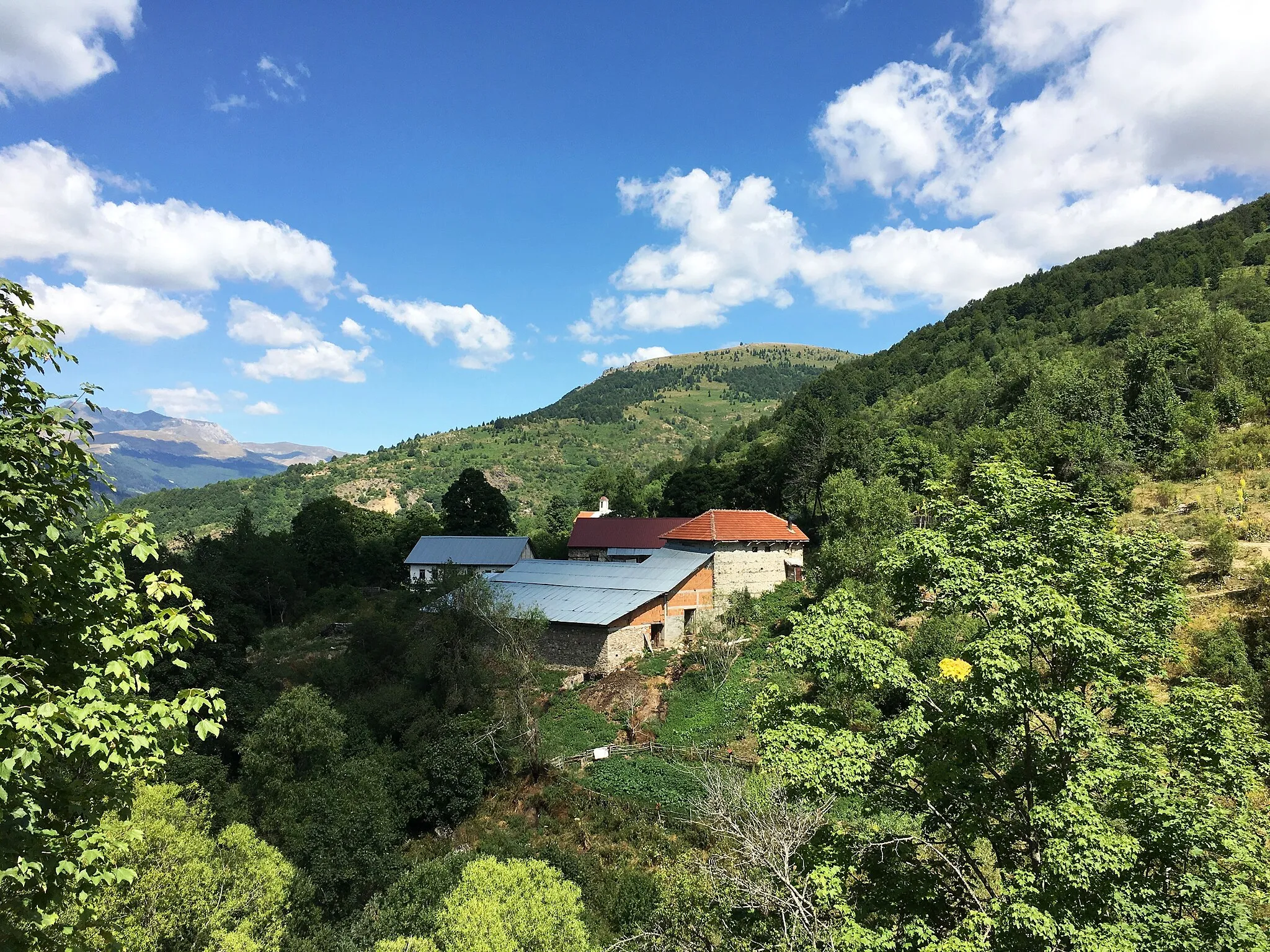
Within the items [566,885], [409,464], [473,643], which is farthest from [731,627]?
[409,464]

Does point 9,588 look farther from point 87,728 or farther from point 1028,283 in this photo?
point 1028,283

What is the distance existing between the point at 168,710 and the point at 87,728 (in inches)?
25.0

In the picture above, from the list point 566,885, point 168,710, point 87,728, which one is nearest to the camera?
point 87,728

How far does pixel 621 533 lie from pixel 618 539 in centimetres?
58

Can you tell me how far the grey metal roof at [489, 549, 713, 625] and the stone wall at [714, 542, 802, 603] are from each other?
1144 millimetres

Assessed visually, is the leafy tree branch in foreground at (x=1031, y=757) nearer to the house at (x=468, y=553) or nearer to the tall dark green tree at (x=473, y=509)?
the house at (x=468, y=553)

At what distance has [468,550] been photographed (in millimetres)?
54344

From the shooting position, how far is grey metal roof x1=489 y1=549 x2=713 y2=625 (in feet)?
111

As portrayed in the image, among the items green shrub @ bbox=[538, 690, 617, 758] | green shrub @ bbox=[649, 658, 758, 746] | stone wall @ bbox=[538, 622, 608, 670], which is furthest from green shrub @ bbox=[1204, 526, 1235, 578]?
stone wall @ bbox=[538, 622, 608, 670]

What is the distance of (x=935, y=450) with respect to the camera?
5056cm

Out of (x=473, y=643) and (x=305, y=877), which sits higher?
(x=473, y=643)

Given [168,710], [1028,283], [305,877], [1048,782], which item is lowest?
[305,877]

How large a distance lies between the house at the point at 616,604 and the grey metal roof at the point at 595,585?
5 cm

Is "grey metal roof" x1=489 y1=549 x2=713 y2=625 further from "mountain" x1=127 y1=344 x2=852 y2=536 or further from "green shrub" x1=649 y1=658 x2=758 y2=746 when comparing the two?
"mountain" x1=127 y1=344 x2=852 y2=536
